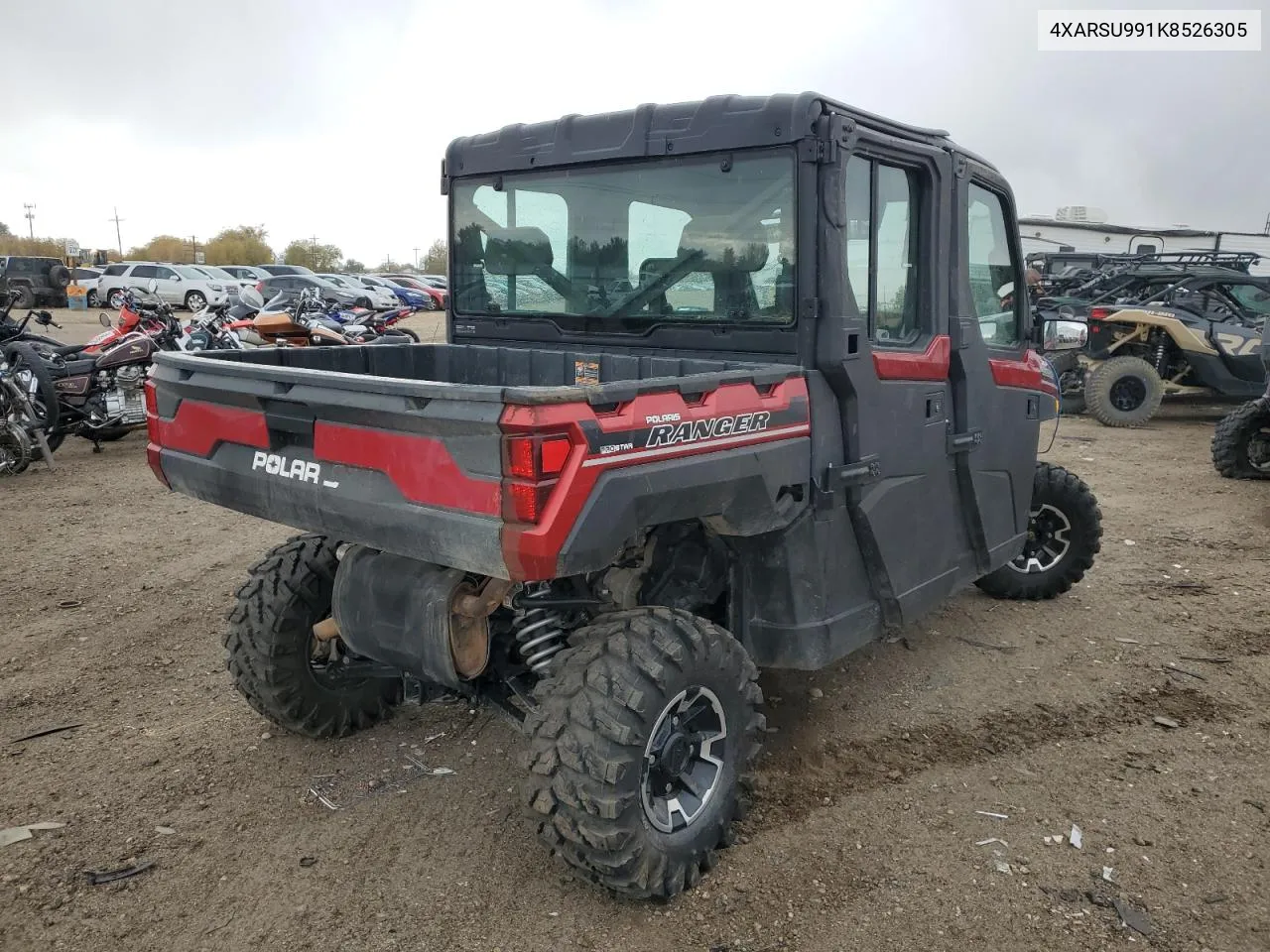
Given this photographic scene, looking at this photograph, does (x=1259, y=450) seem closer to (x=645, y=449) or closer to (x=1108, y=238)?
(x=645, y=449)

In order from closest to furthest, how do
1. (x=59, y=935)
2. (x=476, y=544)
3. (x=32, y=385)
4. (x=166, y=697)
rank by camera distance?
(x=476, y=544)
(x=59, y=935)
(x=166, y=697)
(x=32, y=385)

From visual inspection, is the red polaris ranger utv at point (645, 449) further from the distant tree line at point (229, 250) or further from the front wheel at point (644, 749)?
the distant tree line at point (229, 250)

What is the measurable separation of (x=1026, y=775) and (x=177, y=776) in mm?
3159

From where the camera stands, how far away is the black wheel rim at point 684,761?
9.78ft

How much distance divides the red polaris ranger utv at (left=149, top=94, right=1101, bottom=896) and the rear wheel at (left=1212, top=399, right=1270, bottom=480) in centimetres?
545

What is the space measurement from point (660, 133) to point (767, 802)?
2452 mm

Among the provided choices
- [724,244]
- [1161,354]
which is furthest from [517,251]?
[1161,354]

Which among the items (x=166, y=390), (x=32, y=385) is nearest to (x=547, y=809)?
(x=166, y=390)

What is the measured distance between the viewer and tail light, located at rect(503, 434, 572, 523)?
7.98 ft

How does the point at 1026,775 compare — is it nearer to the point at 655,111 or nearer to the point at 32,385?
the point at 655,111

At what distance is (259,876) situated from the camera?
3045 millimetres

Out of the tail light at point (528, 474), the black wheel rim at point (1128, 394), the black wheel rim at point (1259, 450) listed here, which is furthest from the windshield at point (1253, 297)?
the tail light at point (528, 474)

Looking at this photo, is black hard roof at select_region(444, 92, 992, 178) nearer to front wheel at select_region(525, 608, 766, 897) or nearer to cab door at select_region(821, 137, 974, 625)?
cab door at select_region(821, 137, 974, 625)

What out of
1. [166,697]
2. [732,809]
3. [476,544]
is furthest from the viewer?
[166,697]
